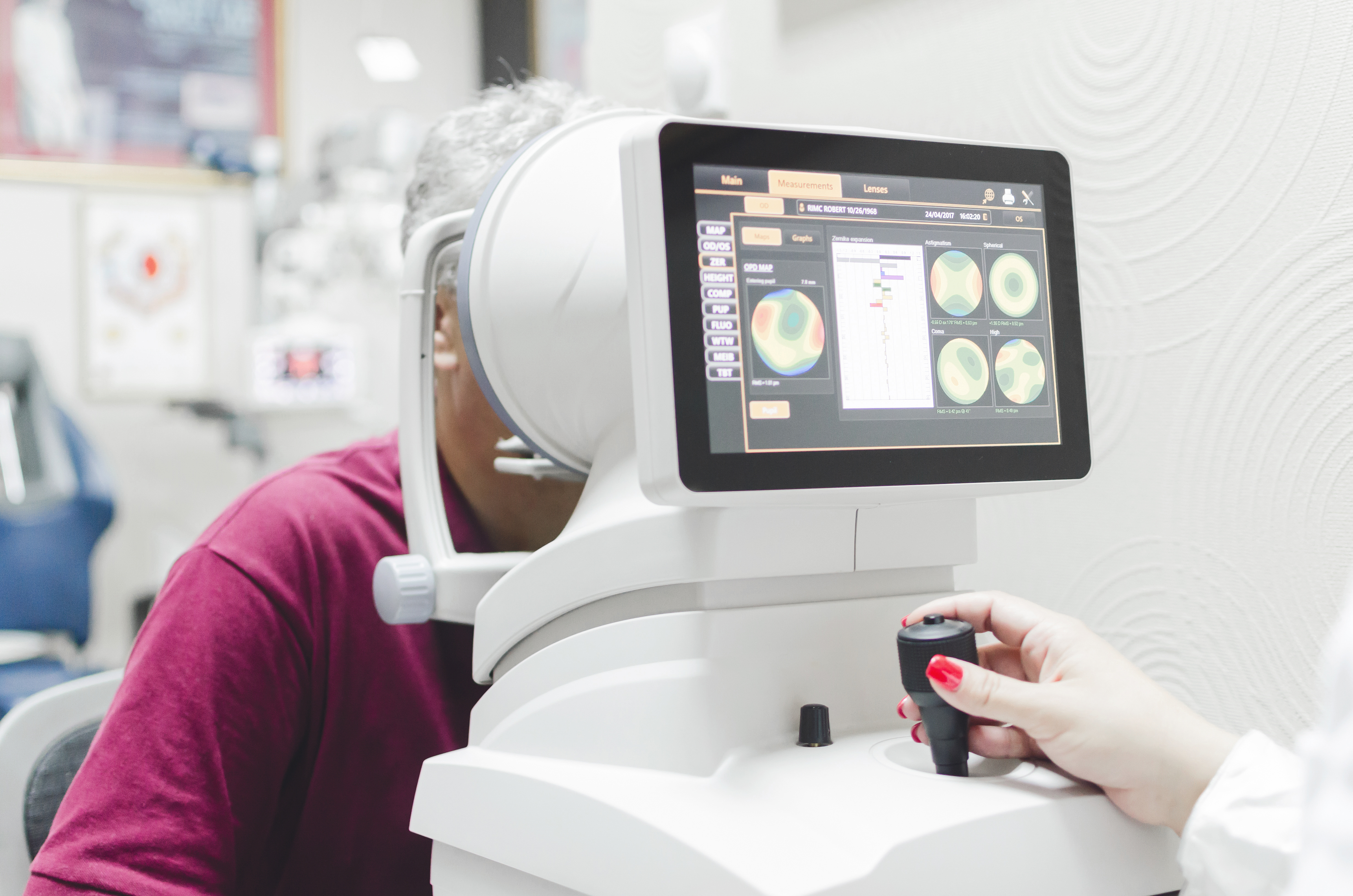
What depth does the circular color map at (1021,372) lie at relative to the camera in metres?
0.60

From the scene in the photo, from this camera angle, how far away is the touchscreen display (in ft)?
1.75

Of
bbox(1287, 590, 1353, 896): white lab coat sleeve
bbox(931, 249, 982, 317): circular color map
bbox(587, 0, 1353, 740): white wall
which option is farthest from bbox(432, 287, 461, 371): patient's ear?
bbox(1287, 590, 1353, 896): white lab coat sleeve

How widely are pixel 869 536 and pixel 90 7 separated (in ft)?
12.5

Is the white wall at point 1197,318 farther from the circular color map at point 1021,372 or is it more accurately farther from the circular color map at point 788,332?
the circular color map at point 788,332

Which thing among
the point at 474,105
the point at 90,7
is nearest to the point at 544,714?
the point at 474,105

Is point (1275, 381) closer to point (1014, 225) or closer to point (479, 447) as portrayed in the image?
point (1014, 225)

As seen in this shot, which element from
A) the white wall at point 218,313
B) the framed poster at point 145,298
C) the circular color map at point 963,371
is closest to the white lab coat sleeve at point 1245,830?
the circular color map at point 963,371

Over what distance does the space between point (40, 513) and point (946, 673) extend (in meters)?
2.64

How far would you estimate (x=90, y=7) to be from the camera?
3492 millimetres

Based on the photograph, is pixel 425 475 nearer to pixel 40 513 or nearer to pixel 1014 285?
pixel 1014 285

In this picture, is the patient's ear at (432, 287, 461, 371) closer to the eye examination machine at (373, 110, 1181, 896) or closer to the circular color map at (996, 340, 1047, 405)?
the eye examination machine at (373, 110, 1181, 896)

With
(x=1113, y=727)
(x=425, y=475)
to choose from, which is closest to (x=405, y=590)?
(x=425, y=475)

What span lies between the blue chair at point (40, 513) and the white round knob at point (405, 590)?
2.04 m

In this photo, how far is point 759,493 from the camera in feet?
1.75
